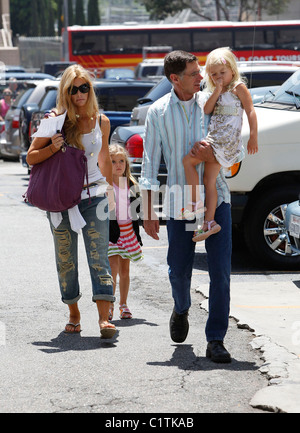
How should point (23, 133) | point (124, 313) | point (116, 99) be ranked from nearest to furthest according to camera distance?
1. point (124, 313)
2. point (116, 99)
3. point (23, 133)

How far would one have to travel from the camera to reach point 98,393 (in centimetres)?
505

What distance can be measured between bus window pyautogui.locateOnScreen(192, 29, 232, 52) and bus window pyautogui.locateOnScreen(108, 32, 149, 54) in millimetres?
3745

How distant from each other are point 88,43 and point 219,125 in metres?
42.8

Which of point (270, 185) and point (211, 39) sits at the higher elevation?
point (270, 185)

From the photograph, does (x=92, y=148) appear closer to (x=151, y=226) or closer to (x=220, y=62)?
(x=151, y=226)

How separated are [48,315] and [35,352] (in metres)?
1.13

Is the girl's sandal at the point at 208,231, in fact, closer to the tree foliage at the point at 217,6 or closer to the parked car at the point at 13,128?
the parked car at the point at 13,128

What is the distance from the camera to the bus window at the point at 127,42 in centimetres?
4729

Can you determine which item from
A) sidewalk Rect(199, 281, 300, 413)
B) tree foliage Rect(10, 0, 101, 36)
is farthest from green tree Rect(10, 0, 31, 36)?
sidewalk Rect(199, 281, 300, 413)

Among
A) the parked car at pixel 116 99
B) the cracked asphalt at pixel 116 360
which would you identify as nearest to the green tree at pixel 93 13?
the parked car at pixel 116 99

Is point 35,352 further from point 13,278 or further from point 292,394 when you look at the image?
point 13,278

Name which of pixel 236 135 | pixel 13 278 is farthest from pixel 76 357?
pixel 13 278

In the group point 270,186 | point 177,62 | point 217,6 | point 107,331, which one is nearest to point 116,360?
point 107,331

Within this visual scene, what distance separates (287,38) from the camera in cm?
4344
